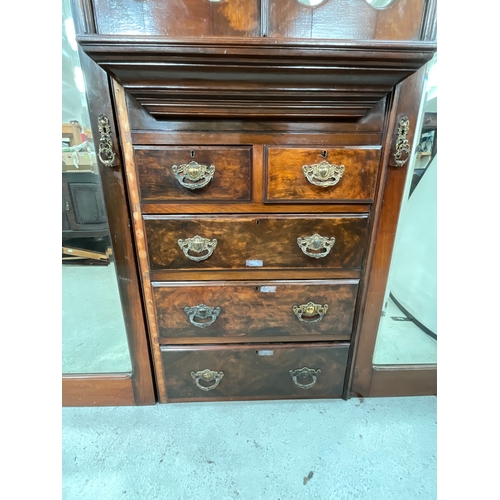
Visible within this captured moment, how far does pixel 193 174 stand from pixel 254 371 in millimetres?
736

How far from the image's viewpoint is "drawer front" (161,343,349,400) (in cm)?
98

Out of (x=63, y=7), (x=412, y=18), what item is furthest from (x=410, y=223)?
(x=63, y=7)

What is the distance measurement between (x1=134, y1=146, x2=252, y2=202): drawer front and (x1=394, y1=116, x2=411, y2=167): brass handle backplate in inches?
16.9

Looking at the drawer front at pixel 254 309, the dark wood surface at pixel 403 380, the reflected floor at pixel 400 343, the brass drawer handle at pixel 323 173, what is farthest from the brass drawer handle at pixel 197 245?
the dark wood surface at pixel 403 380

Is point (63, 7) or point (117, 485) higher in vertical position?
point (63, 7)

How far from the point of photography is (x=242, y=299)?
91 centimetres

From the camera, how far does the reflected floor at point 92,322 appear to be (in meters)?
0.91

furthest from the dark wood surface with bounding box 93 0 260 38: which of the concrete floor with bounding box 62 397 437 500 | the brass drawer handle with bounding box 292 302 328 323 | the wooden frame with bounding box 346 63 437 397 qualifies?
the concrete floor with bounding box 62 397 437 500

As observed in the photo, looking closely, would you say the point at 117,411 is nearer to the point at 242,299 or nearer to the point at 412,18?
the point at 242,299

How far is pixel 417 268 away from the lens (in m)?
0.96

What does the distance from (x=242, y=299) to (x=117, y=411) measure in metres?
0.69

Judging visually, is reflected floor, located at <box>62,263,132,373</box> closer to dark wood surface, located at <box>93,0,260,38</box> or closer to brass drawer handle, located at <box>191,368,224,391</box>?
brass drawer handle, located at <box>191,368,224,391</box>

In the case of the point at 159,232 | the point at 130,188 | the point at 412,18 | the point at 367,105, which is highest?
the point at 412,18

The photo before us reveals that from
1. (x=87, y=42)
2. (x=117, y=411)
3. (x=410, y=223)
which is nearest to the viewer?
(x=87, y=42)
